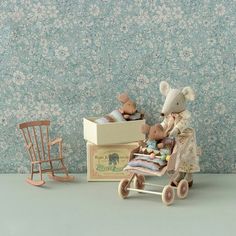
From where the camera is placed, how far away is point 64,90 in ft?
9.87

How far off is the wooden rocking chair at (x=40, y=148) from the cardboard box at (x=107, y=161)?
0.14 m

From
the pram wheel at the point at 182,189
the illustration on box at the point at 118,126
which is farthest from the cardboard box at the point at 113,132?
the pram wheel at the point at 182,189

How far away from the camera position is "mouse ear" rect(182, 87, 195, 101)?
2.67m

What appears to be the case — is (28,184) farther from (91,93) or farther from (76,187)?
(91,93)

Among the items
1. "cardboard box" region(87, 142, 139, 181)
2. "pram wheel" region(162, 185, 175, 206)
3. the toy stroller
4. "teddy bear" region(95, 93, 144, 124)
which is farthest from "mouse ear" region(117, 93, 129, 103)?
"pram wheel" region(162, 185, 175, 206)

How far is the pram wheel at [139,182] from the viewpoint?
2.71 meters

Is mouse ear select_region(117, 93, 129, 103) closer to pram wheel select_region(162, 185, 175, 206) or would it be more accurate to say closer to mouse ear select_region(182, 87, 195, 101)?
mouse ear select_region(182, 87, 195, 101)

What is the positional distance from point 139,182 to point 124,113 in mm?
388

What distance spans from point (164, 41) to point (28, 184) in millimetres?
1018

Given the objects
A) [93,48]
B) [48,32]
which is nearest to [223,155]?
[93,48]

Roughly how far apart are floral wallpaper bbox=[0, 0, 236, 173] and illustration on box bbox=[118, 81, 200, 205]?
25cm

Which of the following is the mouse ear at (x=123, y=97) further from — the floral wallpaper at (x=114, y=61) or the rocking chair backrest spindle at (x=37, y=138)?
the rocking chair backrest spindle at (x=37, y=138)

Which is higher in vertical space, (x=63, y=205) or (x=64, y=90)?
(x=64, y=90)

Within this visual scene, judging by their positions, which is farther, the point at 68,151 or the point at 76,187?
the point at 68,151
